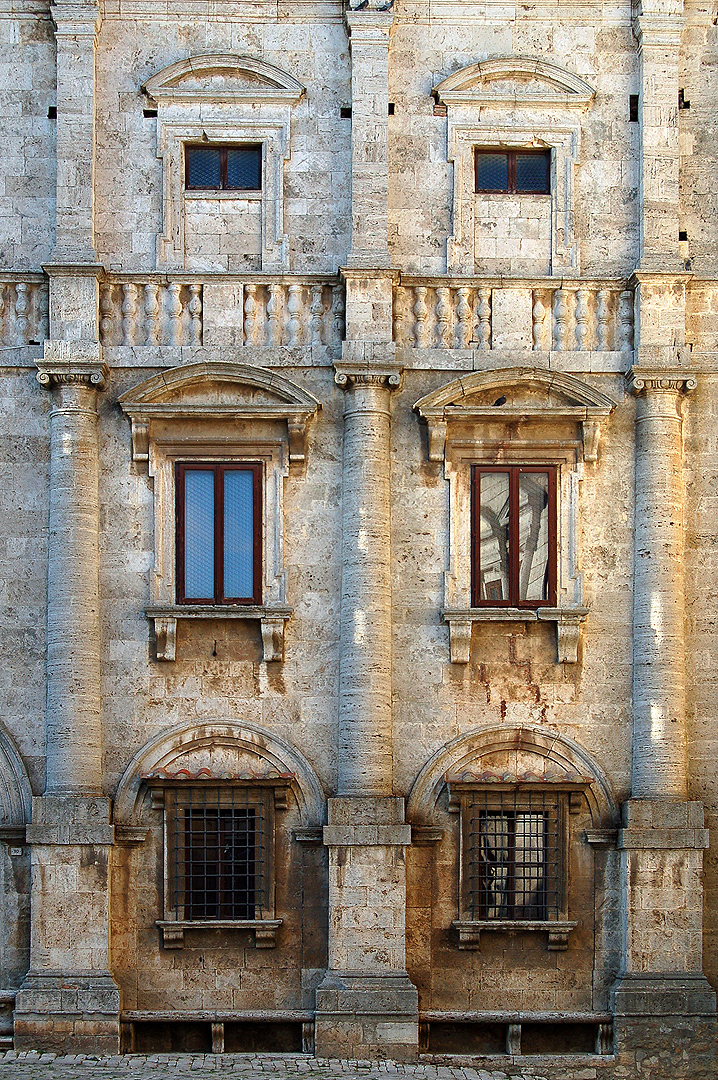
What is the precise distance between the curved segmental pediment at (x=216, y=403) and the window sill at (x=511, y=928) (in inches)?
278

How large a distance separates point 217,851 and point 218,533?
4.55 meters

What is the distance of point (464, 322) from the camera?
21781mm

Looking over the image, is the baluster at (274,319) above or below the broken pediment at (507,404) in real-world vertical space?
above

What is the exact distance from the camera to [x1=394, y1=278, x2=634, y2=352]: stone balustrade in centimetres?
2178

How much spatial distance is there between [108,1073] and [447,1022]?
468cm

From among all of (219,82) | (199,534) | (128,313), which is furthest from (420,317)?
(219,82)

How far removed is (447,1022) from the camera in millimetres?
20391

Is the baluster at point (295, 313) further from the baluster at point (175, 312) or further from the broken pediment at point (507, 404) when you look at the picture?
the broken pediment at point (507, 404)

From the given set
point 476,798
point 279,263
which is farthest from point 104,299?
point 476,798

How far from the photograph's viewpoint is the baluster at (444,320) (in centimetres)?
2178

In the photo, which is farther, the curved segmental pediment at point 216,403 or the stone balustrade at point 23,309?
the stone balustrade at point 23,309

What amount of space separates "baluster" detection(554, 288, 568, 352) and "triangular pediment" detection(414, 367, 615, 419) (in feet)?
2.10

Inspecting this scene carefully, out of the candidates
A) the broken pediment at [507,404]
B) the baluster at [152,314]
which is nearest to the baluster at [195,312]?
A: the baluster at [152,314]

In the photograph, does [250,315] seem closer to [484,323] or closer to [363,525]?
[484,323]
